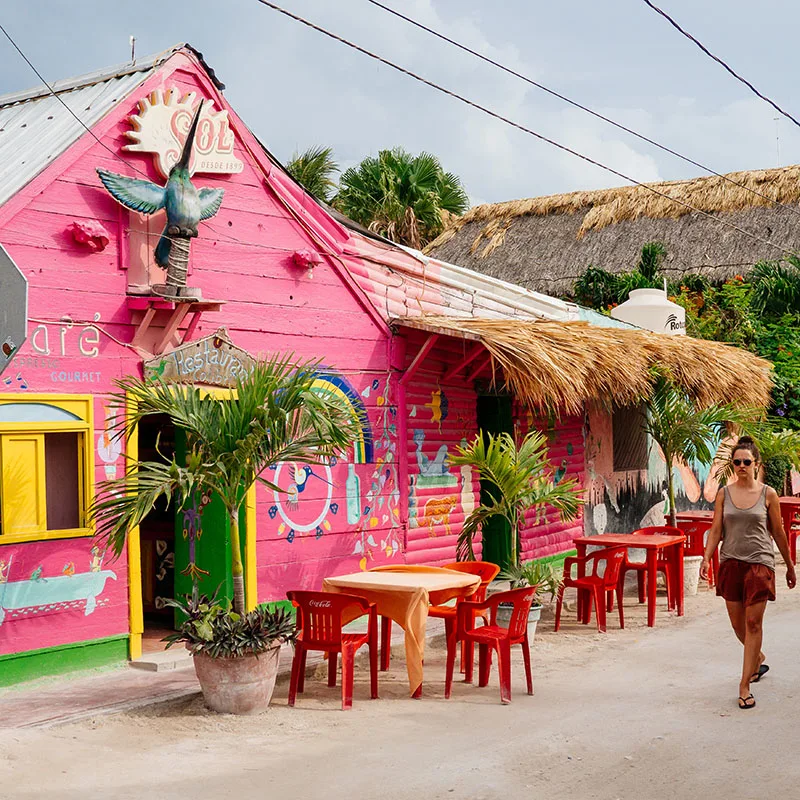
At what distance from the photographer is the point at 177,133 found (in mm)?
8930

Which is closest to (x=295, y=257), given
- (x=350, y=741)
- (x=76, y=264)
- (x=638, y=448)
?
(x=76, y=264)

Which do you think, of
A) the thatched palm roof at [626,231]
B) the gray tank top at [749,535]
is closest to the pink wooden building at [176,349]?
the gray tank top at [749,535]

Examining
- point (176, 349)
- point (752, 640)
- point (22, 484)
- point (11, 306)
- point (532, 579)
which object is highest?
point (176, 349)

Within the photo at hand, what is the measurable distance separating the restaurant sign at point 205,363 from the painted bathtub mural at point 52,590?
1583 millimetres

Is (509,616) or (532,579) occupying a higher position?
(532,579)

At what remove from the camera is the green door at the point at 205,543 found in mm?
9312

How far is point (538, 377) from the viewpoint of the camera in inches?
397

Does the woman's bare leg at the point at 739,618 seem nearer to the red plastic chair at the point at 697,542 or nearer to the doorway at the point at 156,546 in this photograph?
the red plastic chair at the point at 697,542

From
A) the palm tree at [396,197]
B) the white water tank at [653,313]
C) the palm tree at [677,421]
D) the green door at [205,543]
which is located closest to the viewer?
the green door at [205,543]

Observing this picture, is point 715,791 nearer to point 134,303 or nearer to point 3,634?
point 3,634

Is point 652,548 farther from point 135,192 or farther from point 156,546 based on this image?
point 135,192

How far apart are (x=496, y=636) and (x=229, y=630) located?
1.90 meters

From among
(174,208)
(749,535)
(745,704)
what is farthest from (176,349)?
(745,704)

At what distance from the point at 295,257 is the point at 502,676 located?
4371mm
